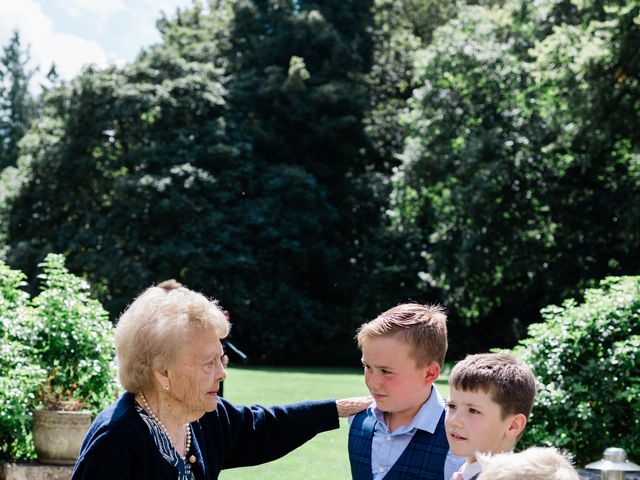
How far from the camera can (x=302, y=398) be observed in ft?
50.9

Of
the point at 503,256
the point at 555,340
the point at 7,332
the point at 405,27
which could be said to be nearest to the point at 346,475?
the point at 555,340

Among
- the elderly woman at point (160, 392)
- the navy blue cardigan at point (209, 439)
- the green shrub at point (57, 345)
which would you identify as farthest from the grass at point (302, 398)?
the elderly woman at point (160, 392)

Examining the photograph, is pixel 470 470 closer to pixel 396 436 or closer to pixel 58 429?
pixel 396 436

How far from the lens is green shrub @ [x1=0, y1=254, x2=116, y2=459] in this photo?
679cm

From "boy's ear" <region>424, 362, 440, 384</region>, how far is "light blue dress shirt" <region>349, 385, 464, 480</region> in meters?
0.07

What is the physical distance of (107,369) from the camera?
7.02m

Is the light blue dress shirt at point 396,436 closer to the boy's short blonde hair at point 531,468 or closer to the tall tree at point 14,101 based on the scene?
the boy's short blonde hair at point 531,468

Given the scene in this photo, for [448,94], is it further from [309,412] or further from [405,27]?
[309,412]

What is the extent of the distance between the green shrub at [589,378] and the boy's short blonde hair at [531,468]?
17.0 ft

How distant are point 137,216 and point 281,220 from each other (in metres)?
4.75

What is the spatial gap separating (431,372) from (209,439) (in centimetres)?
83

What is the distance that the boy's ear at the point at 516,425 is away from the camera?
2.74 metres

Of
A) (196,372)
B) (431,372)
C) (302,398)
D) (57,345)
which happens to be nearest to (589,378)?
(431,372)

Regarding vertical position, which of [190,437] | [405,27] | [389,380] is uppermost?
[405,27]
